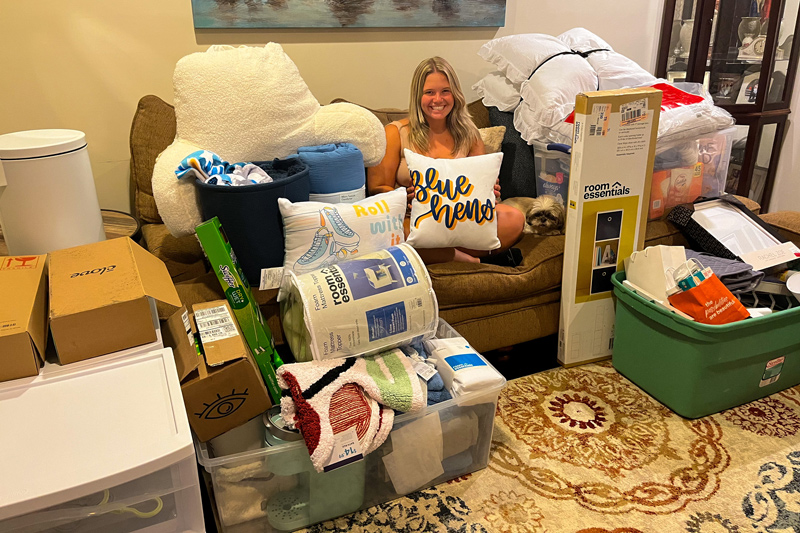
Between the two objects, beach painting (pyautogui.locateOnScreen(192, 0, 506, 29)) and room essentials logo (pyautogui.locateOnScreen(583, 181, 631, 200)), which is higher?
beach painting (pyautogui.locateOnScreen(192, 0, 506, 29))

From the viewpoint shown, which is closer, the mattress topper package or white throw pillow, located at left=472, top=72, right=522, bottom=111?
the mattress topper package

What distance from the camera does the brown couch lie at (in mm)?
1950

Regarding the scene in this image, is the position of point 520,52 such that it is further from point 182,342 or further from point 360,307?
point 182,342

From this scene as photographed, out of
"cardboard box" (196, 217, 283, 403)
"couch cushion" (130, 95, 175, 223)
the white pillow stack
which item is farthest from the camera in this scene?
the white pillow stack

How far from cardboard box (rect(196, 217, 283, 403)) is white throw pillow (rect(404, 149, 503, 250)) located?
0.58 metres

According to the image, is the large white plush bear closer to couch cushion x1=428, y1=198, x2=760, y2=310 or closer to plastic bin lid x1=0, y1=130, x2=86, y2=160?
plastic bin lid x1=0, y1=130, x2=86, y2=160

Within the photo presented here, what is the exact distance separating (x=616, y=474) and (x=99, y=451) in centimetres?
132

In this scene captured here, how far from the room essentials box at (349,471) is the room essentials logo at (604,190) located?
2.47 ft

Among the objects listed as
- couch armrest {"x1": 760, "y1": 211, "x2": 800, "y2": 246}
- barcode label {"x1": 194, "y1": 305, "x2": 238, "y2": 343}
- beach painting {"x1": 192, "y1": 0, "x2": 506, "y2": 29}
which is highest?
beach painting {"x1": 192, "y1": 0, "x2": 506, "y2": 29}

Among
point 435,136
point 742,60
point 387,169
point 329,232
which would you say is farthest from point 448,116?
point 742,60

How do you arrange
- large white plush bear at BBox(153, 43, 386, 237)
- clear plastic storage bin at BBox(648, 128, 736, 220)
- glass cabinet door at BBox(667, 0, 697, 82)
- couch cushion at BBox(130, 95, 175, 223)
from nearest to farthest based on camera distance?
large white plush bear at BBox(153, 43, 386, 237)
couch cushion at BBox(130, 95, 175, 223)
clear plastic storage bin at BBox(648, 128, 736, 220)
glass cabinet door at BBox(667, 0, 697, 82)

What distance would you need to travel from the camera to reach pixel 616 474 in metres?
1.64

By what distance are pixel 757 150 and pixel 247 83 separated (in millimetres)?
2741

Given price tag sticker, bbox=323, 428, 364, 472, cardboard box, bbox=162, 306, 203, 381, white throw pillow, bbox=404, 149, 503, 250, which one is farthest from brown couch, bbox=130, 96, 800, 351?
price tag sticker, bbox=323, 428, 364, 472
